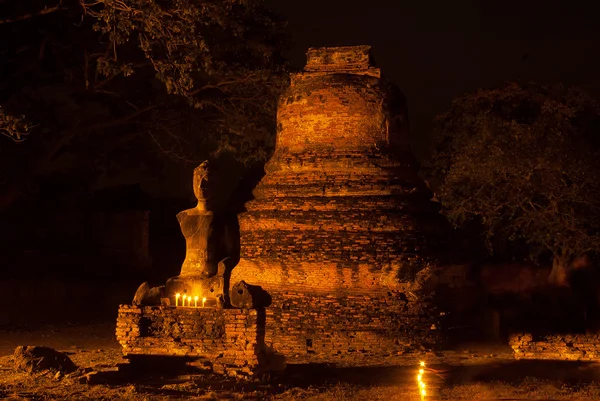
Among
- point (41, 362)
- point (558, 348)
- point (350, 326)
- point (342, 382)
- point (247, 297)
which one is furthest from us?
point (350, 326)

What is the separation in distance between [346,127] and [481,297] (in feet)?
12.2

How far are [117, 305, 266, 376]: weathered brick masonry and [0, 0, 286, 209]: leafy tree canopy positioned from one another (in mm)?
3418

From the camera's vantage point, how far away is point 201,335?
10070 mm

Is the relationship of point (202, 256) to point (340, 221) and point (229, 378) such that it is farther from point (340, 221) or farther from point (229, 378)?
point (229, 378)

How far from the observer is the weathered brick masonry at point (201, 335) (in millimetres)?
9633

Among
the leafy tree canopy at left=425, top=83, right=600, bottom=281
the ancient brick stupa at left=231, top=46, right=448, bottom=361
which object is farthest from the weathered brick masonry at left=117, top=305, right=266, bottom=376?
the leafy tree canopy at left=425, top=83, right=600, bottom=281

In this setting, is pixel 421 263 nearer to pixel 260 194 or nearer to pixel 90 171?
pixel 260 194

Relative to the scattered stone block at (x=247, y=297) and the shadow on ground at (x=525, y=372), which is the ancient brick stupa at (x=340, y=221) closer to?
the shadow on ground at (x=525, y=372)

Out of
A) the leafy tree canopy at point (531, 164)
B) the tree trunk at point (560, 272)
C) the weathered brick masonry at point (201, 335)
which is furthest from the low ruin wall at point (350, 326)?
the tree trunk at point (560, 272)

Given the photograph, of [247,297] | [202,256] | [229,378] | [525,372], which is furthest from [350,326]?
[229,378]

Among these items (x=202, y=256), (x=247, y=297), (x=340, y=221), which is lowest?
(x=247, y=297)

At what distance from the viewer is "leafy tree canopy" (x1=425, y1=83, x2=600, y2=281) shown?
59.0 feet

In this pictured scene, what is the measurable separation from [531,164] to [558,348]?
288 inches

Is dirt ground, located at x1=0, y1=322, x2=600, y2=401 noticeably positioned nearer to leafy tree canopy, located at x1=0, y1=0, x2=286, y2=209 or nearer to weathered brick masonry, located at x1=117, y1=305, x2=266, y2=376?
weathered brick masonry, located at x1=117, y1=305, x2=266, y2=376
